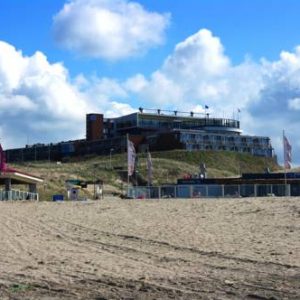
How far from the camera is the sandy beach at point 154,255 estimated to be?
1112 centimetres

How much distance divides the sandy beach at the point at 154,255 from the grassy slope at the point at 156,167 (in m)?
63.7

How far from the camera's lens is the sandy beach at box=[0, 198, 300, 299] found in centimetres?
1112

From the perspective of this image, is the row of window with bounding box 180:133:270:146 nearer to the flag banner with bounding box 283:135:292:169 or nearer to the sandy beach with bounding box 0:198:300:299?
the flag banner with bounding box 283:135:292:169

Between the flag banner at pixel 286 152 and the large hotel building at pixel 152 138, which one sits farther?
the large hotel building at pixel 152 138

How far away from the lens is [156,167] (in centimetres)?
Answer: 13425

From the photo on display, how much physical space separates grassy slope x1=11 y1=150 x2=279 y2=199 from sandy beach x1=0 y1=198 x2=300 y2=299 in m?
63.7

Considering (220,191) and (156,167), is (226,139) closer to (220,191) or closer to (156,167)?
(156,167)

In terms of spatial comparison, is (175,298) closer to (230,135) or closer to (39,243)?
(39,243)

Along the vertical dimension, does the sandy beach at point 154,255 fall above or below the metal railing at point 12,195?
below

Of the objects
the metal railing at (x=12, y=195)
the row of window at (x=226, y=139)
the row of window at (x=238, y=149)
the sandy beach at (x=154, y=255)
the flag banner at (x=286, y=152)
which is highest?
the row of window at (x=226, y=139)

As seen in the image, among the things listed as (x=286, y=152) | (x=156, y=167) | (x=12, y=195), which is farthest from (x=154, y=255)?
(x=156, y=167)

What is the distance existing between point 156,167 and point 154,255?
117666 mm

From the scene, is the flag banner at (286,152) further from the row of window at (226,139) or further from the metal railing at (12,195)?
the row of window at (226,139)

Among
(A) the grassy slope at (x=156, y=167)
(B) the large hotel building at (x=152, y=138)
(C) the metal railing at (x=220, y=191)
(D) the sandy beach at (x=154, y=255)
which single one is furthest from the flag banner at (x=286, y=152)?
(B) the large hotel building at (x=152, y=138)
